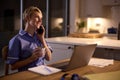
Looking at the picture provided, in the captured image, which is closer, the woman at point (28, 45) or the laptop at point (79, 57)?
the laptop at point (79, 57)

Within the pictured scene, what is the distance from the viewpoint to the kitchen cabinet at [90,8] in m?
6.03

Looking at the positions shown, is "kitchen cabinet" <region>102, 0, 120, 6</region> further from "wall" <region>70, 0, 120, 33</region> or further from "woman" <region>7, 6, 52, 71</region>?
"woman" <region>7, 6, 52, 71</region>

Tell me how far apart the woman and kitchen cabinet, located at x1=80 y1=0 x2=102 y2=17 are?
434cm

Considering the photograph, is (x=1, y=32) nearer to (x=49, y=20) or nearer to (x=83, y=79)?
(x=49, y=20)

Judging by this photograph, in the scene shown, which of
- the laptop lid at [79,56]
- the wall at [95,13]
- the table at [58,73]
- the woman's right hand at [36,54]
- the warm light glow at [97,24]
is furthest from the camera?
the warm light glow at [97,24]

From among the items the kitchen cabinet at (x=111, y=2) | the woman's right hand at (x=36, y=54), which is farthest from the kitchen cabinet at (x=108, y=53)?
the kitchen cabinet at (x=111, y=2)

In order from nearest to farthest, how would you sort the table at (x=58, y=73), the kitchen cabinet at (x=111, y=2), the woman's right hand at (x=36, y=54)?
the table at (x=58, y=73), the woman's right hand at (x=36, y=54), the kitchen cabinet at (x=111, y=2)

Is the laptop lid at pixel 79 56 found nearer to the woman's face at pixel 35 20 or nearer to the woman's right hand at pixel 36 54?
the woman's right hand at pixel 36 54

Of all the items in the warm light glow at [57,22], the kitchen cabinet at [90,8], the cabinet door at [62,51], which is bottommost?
the cabinet door at [62,51]

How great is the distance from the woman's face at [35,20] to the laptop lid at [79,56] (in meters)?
0.48

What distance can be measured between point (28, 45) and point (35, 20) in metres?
0.22

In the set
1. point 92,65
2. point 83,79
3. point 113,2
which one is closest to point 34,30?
point 92,65

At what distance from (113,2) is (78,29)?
126 cm

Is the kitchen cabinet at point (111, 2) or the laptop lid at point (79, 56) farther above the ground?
the kitchen cabinet at point (111, 2)
